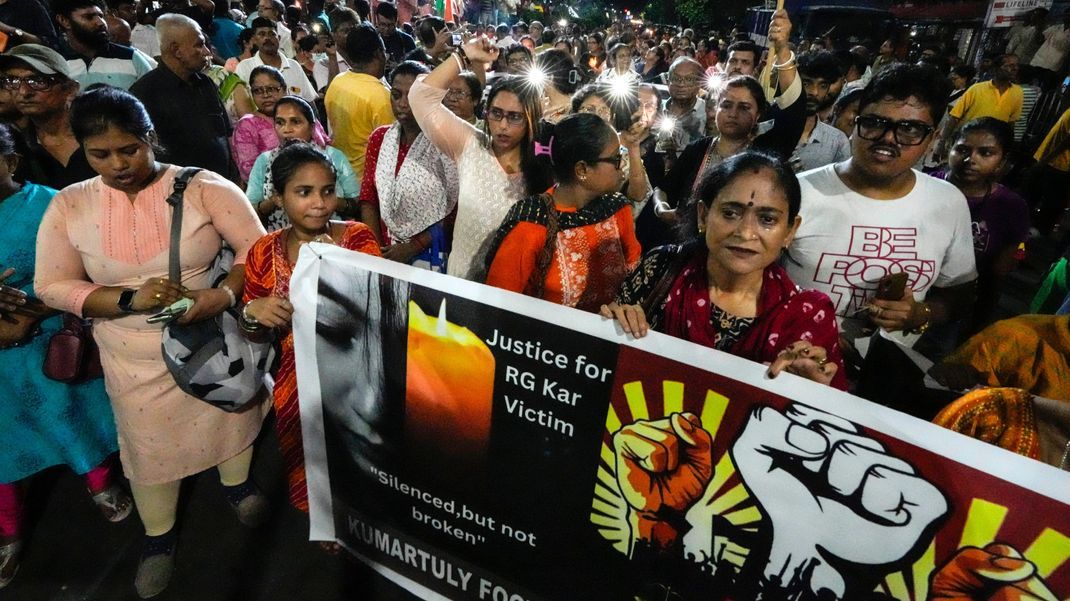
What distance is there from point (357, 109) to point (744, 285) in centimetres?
334

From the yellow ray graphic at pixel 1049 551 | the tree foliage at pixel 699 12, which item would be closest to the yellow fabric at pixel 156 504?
the yellow ray graphic at pixel 1049 551

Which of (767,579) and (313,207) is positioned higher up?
(313,207)

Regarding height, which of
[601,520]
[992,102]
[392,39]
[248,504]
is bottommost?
[248,504]

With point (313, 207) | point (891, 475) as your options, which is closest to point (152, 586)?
point (313, 207)

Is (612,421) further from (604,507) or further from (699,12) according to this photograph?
(699,12)

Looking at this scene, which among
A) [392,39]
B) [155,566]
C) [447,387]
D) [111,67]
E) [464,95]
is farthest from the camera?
[392,39]

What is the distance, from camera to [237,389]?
2213mm

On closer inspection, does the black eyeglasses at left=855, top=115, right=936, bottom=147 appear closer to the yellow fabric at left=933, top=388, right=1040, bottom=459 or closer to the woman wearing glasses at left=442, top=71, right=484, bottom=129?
the yellow fabric at left=933, top=388, right=1040, bottom=459

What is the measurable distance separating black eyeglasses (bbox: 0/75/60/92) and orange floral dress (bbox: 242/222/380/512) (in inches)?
55.8

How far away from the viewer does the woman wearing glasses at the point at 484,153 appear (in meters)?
2.57

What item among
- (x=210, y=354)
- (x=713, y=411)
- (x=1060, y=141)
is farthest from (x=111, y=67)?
(x=1060, y=141)

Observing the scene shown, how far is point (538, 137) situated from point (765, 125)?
5.04 feet

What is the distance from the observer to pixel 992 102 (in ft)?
21.1

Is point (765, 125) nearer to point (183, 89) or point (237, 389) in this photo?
point (237, 389)
